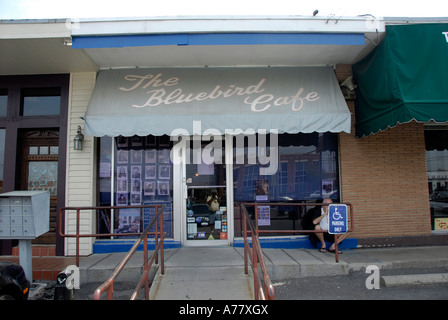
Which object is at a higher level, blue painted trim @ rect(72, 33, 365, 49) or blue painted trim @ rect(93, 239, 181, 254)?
blue painted trim @ rect(72, 33, 365, 49)

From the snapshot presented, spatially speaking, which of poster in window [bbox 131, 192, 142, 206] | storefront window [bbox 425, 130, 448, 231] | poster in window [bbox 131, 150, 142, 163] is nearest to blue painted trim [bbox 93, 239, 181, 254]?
poster in window [bbox 131, 192, 142, 206]

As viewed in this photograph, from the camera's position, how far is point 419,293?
170 inches

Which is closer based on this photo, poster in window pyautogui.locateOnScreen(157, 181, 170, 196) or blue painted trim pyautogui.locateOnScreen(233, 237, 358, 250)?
blue painted trim pyautogui.locateOnScreen(233, 237, 358, 250)

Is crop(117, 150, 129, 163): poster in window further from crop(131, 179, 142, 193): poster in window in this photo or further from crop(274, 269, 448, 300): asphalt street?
crop(274, 269, 448, 300): asphalt street

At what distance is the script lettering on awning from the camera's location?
5637mm

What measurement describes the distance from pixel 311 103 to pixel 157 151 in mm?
3435

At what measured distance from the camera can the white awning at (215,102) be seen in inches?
214

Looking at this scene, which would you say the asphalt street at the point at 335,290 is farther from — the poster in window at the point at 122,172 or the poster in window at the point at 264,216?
the poster in window at the point at 122,172

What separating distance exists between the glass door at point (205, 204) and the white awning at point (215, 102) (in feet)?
3.90

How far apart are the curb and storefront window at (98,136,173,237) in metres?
4.14

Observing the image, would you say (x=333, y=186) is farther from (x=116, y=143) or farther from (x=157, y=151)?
(x=116, y=143)

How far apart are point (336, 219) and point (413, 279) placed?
1.46m

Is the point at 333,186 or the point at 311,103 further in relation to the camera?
the point at 333,186
